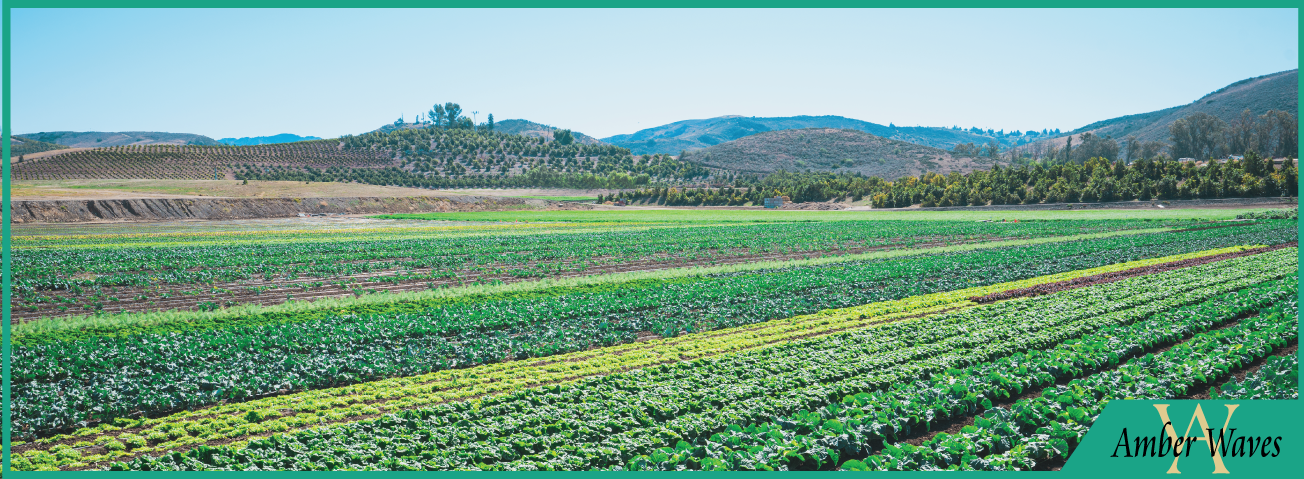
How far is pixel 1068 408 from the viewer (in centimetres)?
945

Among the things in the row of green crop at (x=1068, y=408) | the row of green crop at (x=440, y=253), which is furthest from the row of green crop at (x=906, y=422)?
the row of green crop at (x=440, y=253)

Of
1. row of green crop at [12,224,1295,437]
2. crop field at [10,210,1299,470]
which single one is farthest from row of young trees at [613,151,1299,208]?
row of green crop at [12,224,1295,437]

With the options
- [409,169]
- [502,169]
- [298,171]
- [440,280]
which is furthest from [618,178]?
[440,280]

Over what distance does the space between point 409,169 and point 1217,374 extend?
186 metres

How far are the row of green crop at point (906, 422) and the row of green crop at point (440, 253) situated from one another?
21720 millimetres

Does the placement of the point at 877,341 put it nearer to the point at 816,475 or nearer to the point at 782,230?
the point at 816,475

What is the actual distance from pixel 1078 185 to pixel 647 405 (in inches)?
3864

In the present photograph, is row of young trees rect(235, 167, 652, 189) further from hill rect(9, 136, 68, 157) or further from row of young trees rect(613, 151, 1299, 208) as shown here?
hill rect(9, 136, 68, 157)

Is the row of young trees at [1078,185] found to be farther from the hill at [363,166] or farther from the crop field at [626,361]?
the crop field at [626,361]

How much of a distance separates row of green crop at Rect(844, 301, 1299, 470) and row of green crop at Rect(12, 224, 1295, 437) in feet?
28.9

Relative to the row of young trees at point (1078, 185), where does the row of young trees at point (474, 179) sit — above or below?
above


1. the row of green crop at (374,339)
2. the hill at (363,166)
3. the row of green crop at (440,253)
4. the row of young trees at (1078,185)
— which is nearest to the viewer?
the row of green crop at (374,339)

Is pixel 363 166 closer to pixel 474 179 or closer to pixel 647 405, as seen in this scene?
pixel 474 179

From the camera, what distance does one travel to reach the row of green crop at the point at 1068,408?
7.97 meters
